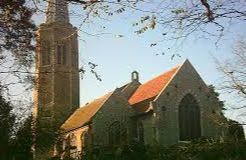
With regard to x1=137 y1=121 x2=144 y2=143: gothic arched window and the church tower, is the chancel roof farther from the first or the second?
the church tower

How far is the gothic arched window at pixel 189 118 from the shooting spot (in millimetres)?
38844

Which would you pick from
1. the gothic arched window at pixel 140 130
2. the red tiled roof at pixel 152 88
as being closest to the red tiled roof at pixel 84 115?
the red tiled roof at pixel 152 88

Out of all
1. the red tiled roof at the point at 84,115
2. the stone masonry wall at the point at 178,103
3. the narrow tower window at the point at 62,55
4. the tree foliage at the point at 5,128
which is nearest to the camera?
the tree foliage at the point at 5,128

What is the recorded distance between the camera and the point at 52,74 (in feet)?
83.3

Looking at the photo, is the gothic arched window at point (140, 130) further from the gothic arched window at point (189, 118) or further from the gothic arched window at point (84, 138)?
the gothic arched window at point (84, 138)

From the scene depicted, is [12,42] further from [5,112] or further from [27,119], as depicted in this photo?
[27,119]

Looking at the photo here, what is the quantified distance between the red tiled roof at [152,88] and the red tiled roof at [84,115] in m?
2.89

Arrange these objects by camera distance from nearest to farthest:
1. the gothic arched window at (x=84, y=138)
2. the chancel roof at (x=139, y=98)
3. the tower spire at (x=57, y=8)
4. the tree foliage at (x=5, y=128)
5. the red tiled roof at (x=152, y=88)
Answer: the tower spire at (x=57, y=8) → the tree foliage at (x=5, y=128) → the gothic arched window at (x=84, y=138) → the chancel roof at (x=139, y=98) → the red tiled roof at (x=152, y=88)

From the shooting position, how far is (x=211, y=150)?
22.9 m

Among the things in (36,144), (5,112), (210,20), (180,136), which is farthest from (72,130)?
(210,20)

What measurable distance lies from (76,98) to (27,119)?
32.7 metres

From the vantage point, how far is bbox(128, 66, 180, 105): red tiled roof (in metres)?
41.3

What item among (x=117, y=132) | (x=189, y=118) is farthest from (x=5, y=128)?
(x=189, y=118)

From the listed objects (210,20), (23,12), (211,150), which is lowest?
(211,150)
